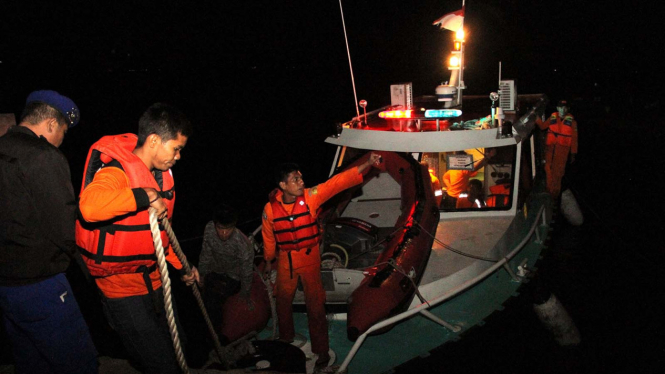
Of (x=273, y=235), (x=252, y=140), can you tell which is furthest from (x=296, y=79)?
(x=273, y=235)

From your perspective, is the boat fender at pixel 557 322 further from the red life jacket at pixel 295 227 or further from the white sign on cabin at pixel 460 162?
the red life jacket at pixel 295 227

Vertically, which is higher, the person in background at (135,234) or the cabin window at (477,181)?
the person in background at (135,234)

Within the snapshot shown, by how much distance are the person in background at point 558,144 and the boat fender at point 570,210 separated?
328 mm

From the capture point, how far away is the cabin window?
537 centimetres

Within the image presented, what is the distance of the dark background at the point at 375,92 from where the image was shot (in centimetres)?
559

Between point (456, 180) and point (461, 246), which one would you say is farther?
point (456, 180)

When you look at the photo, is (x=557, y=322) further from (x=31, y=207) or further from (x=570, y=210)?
(x=31, y=207)

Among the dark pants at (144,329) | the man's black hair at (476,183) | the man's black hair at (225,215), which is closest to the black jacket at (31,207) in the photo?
the dark pants at (144,329)

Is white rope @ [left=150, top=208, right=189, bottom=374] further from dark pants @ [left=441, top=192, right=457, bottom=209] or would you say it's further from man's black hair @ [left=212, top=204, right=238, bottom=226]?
dark pants @ [left=441, top=192, right=457, bottom=209]

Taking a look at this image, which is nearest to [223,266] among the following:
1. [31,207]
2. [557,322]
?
[31,207]

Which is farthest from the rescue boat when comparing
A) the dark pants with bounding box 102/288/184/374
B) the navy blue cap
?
the navy blue cap

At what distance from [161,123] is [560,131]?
314 inches

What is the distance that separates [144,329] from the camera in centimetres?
226

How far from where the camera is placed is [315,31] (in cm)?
7088
